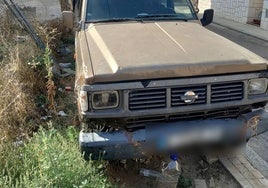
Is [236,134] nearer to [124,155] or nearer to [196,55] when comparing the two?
[196,55]

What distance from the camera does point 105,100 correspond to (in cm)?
305

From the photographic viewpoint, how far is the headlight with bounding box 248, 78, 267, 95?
11.0 ft

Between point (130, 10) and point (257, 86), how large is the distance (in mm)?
1982

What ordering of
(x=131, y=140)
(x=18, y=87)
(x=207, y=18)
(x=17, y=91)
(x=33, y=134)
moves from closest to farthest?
(x=131, y=140) < (x=33, y=134) < (x=17, y=91) < (x=18, y=87) < (x=207, y=18)

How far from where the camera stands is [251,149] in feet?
14.1

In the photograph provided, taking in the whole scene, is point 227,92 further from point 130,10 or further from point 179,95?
point 130,10

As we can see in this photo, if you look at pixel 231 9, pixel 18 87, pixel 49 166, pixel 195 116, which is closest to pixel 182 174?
pixel 195 116

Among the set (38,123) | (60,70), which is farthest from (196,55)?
(60,70)

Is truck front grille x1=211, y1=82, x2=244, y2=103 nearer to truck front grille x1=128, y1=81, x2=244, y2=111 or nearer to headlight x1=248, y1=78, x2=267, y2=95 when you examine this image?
truck front grille x1=128, y1=81, x2=244, y2=111

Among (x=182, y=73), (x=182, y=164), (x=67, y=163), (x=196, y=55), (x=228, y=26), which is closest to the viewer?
(x=67, y=163)

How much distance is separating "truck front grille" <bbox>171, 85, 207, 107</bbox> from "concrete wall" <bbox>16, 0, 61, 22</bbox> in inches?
259

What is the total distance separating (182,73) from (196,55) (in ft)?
1.11

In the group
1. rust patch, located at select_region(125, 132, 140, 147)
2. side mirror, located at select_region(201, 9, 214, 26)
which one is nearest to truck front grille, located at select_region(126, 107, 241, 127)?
rust patch, located at select_region(125, 132, 140, 147)

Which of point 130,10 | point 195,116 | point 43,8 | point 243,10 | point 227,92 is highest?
point 130,10
